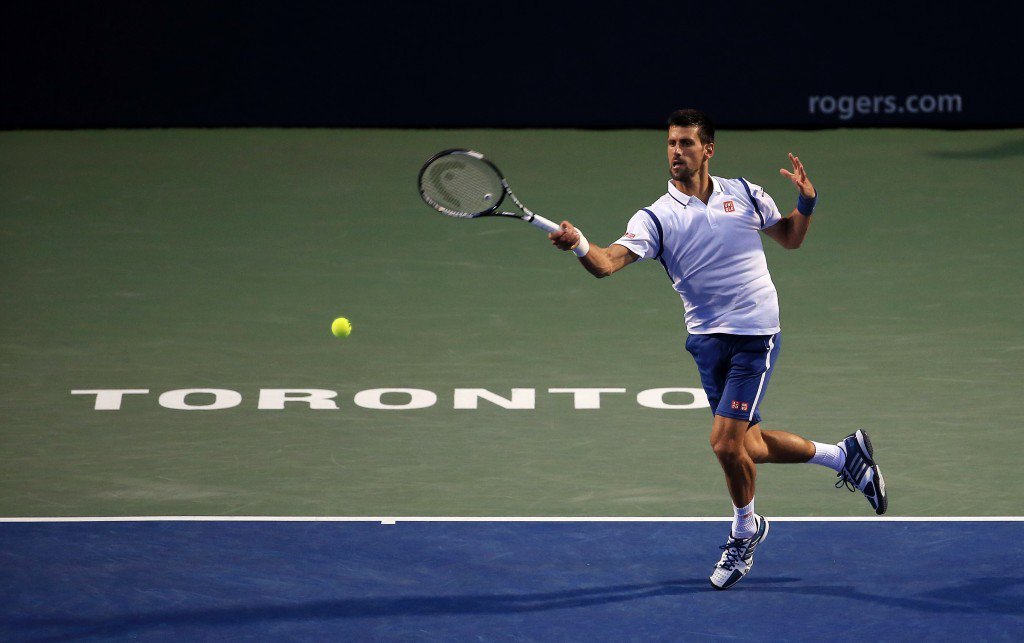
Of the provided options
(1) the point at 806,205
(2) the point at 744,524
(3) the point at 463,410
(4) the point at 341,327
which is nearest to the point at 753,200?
(1) the point at 806,205

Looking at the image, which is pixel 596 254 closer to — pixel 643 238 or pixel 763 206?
pixel 643 238

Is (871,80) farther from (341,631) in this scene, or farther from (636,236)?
(341,631)

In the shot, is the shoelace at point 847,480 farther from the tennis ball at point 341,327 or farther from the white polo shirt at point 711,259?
the tennis ball at point 341,327

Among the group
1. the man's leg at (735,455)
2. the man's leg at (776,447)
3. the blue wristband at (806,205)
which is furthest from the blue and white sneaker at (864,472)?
the blue wristband at (806,205)

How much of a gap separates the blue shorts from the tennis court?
0.76 m

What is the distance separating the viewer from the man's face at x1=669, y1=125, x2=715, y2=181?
7578 mm

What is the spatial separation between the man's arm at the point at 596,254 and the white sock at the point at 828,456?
140 centimetres

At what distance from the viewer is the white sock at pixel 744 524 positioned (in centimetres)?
760

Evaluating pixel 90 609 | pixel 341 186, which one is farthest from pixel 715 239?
pixel 341 186

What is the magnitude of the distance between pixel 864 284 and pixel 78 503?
6249 mm

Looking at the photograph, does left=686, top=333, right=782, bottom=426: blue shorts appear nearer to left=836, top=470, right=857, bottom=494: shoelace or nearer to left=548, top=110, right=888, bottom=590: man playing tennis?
left=548, top=110, right=888, bottom=590: man playing tennis

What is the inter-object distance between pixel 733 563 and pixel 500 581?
983mm

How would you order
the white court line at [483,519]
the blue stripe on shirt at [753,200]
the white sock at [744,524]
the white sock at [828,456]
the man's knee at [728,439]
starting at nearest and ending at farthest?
the man's knee at [728,439]
the white sock at [744,524]
the blue stripe on shirt at [753,200]
the white sock at [828,456]
the white court line at [483,519]

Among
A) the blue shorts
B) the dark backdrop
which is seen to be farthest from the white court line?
the dark backdrop
